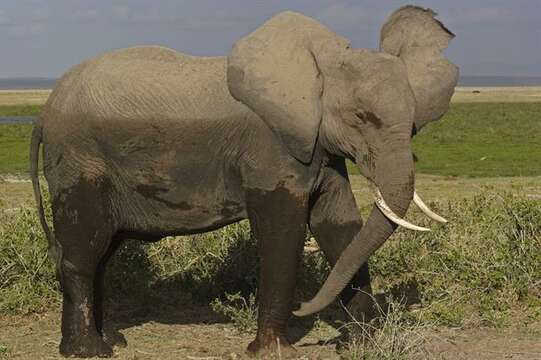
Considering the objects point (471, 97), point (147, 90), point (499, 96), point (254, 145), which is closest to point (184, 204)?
point (254, 145)

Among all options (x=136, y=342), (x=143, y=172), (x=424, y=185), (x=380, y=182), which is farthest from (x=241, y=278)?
(x=424, y=185)

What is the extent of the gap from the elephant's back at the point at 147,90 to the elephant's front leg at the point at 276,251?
27.4 inches

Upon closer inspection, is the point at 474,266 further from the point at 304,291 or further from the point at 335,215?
the point at 335,215

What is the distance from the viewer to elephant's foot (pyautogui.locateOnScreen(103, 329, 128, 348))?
7.21m

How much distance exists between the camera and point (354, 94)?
6070 millimetres

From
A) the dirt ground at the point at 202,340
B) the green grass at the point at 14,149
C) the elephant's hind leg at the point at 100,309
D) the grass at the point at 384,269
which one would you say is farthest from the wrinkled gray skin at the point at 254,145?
the green grass at the point at 14,149

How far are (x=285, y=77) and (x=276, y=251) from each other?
1.21m

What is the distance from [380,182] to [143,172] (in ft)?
5.89

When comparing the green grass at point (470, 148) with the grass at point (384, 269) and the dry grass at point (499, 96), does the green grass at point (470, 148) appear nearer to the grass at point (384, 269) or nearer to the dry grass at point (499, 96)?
the grass at point (384, 269)

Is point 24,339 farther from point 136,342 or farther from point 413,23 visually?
point 413,23

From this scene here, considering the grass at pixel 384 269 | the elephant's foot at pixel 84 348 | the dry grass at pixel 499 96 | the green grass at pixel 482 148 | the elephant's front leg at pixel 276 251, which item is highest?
the elephant's front leg at pixel 276 251

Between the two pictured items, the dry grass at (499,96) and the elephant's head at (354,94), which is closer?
the elephant's head at (354,94)

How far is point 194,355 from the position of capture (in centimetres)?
691

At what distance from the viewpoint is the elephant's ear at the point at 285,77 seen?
20.0 ft
